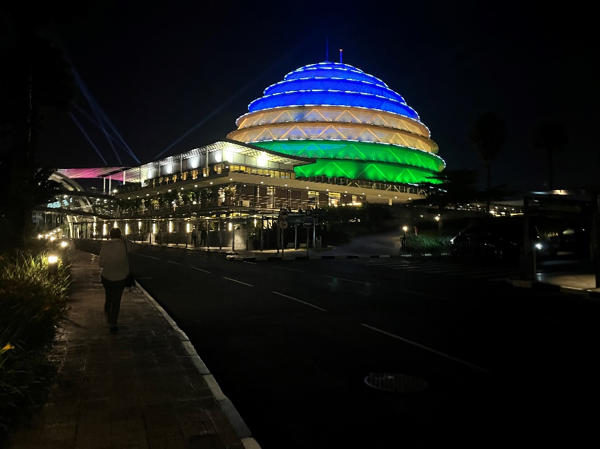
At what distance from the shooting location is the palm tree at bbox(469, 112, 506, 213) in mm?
51688

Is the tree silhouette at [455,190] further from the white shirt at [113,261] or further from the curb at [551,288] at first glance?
the white shirt at [113,261]

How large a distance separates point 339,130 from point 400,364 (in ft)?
190

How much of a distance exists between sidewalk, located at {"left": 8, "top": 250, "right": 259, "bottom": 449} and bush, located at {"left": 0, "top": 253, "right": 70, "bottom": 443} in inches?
9.1

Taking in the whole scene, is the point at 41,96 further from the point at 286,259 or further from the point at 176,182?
the point at 176,182

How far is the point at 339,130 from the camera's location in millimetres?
62656

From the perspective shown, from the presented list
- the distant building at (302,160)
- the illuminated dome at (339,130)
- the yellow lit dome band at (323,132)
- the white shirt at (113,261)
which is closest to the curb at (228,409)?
the white shirt at (113,261)

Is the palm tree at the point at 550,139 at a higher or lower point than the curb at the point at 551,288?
→ higher

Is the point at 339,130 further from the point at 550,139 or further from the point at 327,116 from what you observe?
the point at 550,139

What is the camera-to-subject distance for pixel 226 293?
47.0ft

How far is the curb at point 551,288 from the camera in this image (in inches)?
555

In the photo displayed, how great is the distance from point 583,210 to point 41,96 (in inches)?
901

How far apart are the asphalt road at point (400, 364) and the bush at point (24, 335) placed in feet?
7.10

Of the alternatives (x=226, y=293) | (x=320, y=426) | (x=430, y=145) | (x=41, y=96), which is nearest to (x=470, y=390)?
(x=320, y=426)

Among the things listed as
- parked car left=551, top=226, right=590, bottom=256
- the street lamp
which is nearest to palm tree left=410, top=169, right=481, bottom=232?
parked car left=551, top=226, right=590, bottom=256
